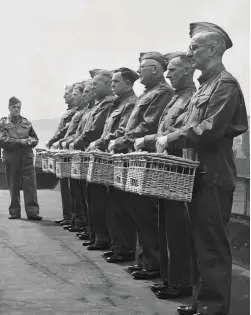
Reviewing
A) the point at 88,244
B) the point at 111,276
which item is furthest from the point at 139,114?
the point at 88,244

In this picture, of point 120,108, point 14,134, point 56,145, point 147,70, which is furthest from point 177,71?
point 14,134

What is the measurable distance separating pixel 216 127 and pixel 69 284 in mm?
2244

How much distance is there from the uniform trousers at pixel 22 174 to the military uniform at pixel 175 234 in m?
5.81

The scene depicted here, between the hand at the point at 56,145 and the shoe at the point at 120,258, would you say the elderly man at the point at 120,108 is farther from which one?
the hand at the point at 56,145

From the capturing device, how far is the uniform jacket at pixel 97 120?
797cm

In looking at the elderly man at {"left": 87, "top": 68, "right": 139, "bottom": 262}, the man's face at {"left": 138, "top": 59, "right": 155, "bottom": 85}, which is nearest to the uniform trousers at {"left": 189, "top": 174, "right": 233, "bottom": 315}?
the man's face at {"left": 138, "top": 59, "right": 155, "bottom": 85}

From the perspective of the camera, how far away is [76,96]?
9812mm

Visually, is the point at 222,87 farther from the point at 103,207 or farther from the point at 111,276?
the point at 103,207

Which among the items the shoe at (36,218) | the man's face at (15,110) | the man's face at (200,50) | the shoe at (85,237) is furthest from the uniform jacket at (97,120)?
the man's face at (200,50)

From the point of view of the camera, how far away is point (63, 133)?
35.1 feet

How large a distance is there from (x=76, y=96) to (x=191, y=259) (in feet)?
16.5

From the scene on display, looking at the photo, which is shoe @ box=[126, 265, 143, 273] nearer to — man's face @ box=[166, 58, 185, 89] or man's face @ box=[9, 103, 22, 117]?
man's face @ box=[166, 58, 185, 89]

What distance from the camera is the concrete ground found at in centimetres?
500

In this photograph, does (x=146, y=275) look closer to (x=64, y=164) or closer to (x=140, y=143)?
(x=140, y=143)
